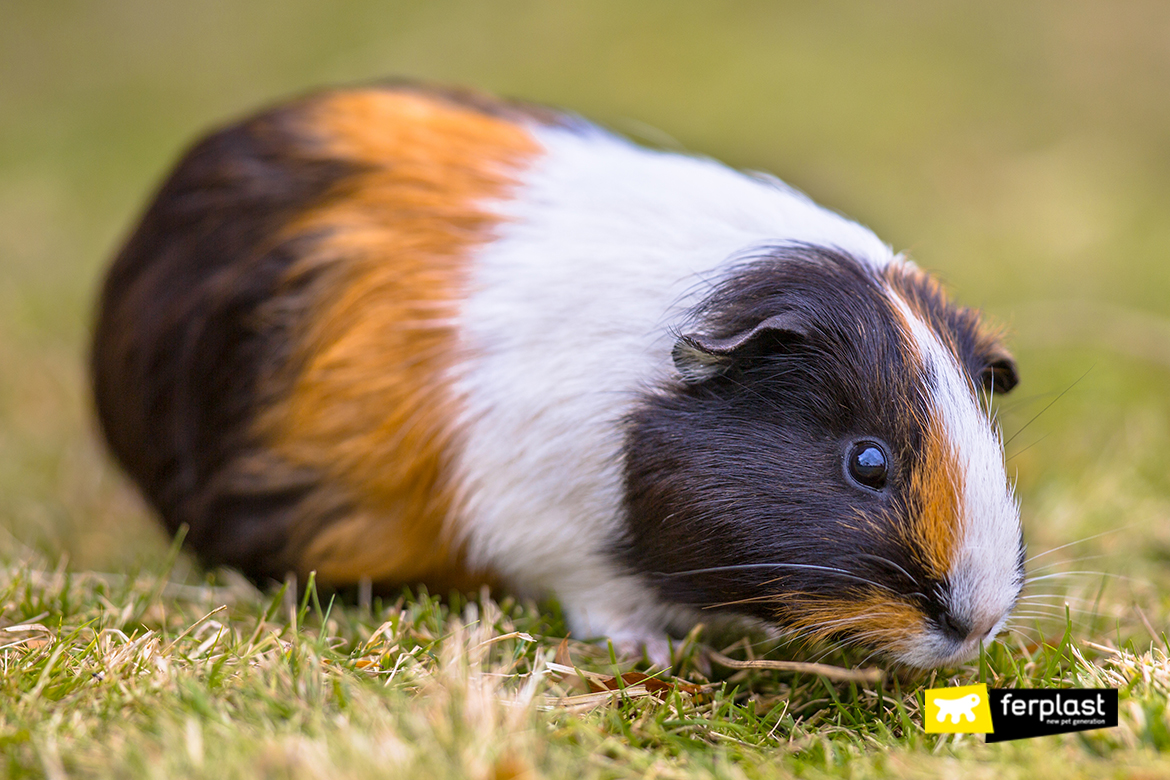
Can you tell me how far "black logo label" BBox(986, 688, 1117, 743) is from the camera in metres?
2.49

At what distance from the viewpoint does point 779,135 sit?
32.3ft

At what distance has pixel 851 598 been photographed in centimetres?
276

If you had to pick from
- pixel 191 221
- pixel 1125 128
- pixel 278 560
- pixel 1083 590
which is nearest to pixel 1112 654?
pixel 1083 590

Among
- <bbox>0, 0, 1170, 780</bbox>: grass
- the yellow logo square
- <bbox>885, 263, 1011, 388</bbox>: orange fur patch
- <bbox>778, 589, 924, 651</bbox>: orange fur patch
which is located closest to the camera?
<bbox>0, 0, 1170, 780</bbox>: grass

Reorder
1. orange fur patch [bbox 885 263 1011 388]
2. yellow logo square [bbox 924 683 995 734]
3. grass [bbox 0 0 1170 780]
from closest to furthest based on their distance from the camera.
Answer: grass [bbox 0 0 1170 780] → yellow logo square [bbox 924 683 995 734] → orange fur patch [bbox 885 263 1011 388]

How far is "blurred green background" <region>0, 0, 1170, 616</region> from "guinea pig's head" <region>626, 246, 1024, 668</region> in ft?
6.08

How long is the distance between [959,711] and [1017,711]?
0.47 feet

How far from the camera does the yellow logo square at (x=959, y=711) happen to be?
262cm

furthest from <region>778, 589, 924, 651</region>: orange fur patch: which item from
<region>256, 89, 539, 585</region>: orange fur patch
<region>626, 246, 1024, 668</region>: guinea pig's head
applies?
<region>256, 89, 539, 585</region>: orange fur patch

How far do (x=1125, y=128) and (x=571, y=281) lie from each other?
28.4 ft

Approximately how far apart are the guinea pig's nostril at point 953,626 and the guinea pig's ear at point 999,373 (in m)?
0.81

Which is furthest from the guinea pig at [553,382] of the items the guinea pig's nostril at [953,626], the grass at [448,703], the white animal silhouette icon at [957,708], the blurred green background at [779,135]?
the blurred green background at [779,135]

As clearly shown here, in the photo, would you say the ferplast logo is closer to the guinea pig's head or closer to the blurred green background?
the guinea pig's head

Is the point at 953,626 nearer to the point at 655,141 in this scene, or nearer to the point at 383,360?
the point at 383,360
